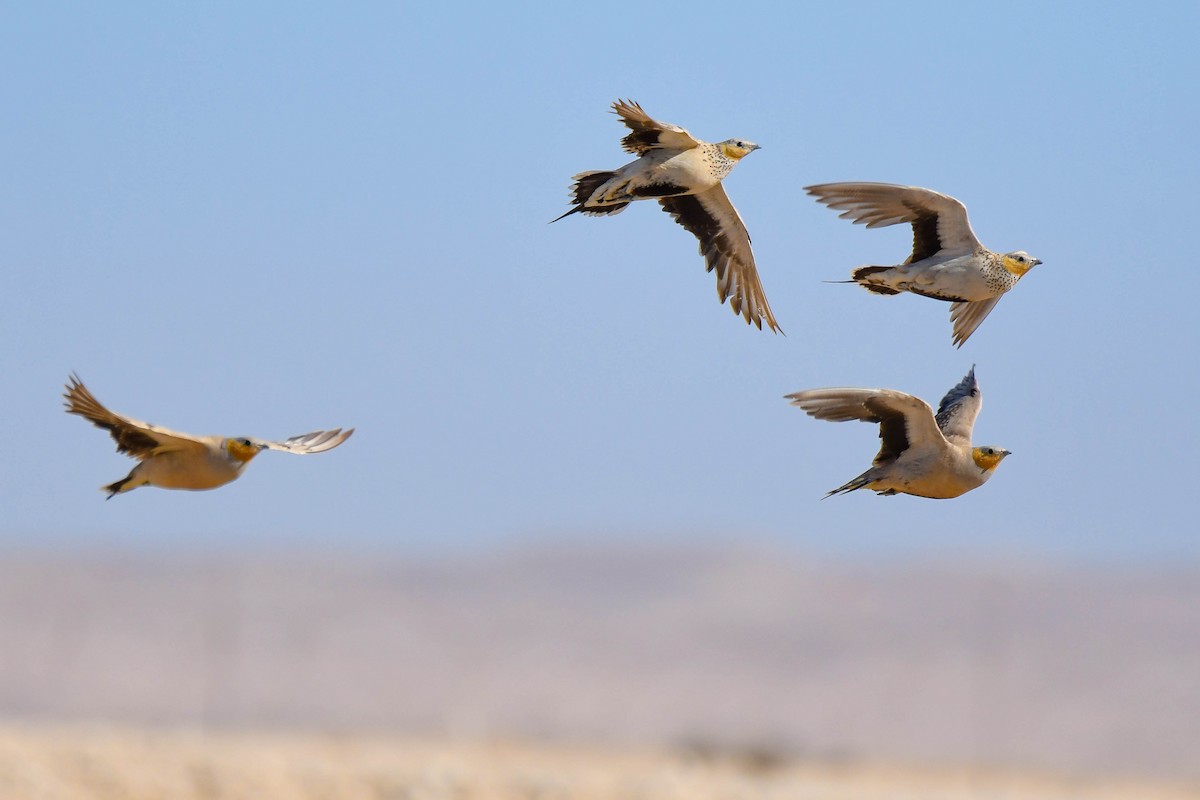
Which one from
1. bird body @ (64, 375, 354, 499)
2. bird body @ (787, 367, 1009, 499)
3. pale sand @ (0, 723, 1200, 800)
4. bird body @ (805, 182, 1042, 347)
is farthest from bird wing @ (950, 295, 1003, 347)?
pale sand @ (0, 723, 1200, 800)

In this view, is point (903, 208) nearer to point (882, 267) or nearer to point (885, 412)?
point (882, 267)

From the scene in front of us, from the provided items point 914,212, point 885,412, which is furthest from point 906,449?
point 914,212

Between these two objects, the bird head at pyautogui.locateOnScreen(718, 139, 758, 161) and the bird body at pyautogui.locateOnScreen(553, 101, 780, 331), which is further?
the bird head at pyautogui.locateOnScreen(718, 139, 758, 161)

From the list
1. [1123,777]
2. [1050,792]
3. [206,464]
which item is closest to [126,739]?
[206,464]

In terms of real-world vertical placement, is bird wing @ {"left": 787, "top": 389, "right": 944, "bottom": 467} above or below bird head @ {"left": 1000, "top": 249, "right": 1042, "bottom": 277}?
below

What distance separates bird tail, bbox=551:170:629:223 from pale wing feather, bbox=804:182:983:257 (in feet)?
5.08

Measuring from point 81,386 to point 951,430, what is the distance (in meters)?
5.56

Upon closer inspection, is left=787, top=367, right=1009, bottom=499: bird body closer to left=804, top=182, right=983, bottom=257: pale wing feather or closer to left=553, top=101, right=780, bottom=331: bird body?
left=804, top=182, right=983, bottom=257: pale wing feather

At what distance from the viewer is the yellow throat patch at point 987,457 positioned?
457 inches

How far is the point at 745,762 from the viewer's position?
169 ft

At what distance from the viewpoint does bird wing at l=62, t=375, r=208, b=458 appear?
39.3 feet

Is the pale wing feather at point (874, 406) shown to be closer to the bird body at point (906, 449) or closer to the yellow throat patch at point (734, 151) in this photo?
the bird body at point (906, 449)

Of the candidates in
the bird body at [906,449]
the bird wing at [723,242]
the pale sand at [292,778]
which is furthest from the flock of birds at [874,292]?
the pale sand at [292,778]

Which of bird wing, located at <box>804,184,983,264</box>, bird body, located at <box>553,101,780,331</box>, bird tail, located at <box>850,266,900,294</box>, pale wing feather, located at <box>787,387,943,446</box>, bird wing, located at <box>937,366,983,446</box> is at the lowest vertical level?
pale wing feather, located at <box>787,387,943,446</box>
